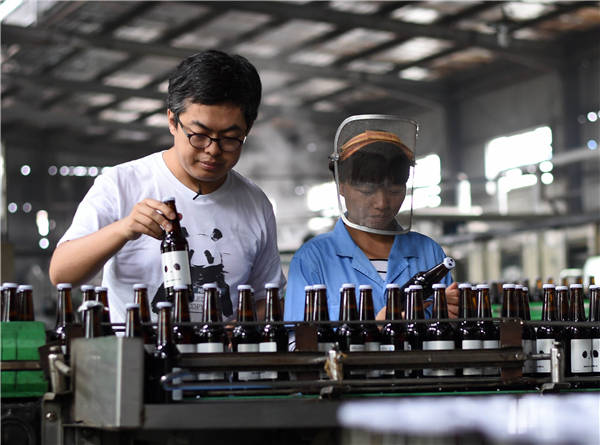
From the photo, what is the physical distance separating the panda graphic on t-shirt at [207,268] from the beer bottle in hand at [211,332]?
98mm

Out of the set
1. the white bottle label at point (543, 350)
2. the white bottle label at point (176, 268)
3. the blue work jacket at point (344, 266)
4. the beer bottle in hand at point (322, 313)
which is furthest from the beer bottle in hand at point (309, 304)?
the white bottle label at point (543, 350)

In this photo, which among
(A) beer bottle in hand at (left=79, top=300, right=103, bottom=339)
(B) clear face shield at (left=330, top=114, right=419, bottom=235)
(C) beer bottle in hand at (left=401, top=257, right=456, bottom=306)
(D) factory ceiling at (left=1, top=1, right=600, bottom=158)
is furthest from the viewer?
(D) factory ceiling at (left=1, top=1, right=600, bottom=158)

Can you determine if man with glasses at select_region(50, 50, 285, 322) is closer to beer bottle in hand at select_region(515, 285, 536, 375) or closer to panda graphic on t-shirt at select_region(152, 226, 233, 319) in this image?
panda graphic on t-shirt at select_region(152, 226, 233, 319)

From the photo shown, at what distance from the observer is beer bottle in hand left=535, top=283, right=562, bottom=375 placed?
202cm

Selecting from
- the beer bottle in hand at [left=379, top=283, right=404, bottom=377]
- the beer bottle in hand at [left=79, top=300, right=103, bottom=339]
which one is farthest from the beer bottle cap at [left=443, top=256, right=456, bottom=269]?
the beer bottle in hand at [left=79, top=300, right=103, bottom=339]

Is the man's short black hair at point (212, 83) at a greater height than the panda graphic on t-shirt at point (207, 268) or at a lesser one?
greater

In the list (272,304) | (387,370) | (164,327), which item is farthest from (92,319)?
(387,370)

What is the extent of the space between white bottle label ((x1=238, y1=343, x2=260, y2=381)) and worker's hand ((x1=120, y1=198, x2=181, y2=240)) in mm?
322

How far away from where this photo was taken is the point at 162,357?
1.70 meters

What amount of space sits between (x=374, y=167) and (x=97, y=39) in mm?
9375

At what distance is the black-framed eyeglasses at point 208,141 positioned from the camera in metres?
2.18

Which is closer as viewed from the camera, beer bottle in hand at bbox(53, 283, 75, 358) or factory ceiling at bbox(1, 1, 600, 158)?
beer bottle in hand at bbox(53, 283, 75, 358)

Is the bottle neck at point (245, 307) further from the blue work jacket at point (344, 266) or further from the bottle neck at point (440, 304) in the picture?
the bottle neck at point (440, 304)

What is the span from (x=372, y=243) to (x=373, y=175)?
198 millimetres
